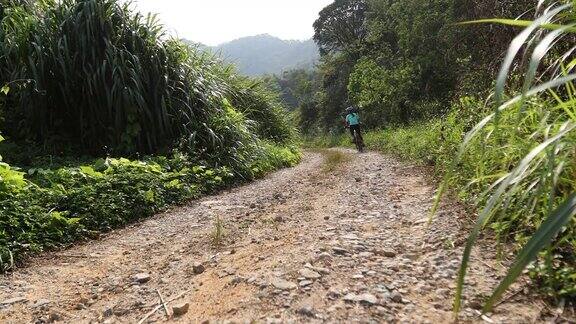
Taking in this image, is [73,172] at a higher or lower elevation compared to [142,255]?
higher

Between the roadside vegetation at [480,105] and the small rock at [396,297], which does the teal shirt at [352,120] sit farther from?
the small rock at [396,297]

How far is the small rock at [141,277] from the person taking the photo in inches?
98.8

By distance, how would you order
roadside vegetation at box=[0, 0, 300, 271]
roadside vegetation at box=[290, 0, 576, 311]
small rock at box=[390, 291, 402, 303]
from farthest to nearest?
1. roadside vegetation at box=[0, 0, 300, 271]
2. small rock at box=[390, 291, 402, 303]
3. roadside vegetation at box=[290, 0, 576, 311]

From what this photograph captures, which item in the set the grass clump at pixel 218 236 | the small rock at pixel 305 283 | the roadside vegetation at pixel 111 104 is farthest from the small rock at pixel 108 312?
the roadside vegetation at pixel 111 104

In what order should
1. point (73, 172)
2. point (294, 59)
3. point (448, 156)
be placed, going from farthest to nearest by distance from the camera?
point (294, 59), point (448, 156), point (73, 172)

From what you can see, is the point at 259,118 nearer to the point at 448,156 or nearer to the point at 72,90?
the point at 72,90

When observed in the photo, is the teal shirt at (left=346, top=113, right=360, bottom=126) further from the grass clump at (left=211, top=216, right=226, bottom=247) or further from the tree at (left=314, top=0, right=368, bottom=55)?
the tree at (left=314, top=0, right=368, bottom=55)

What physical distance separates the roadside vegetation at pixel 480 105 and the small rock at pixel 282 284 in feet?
3.08

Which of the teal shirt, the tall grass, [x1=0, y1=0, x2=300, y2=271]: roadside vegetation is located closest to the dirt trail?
[x1=0, y1=0, x2=300, y2=271]: roadside vegetation

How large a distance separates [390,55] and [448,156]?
47.7 feet

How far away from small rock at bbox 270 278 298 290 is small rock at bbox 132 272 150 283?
855 millimetres

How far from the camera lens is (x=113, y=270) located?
2801 millimetres

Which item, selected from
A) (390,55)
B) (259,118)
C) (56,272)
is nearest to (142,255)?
(56,272)

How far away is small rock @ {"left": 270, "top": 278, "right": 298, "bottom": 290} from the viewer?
2.04 metres
